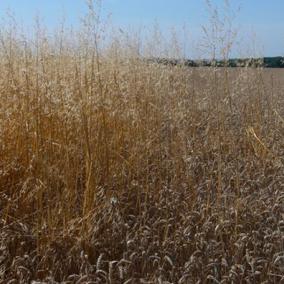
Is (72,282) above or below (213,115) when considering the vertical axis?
below

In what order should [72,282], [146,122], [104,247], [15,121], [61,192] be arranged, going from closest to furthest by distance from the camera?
[72,282]
[104,247]
[61,192]
[15,121]
[146,122]

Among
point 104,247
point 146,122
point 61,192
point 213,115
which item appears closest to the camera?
point 104,247

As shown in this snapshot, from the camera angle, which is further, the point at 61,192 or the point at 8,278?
the point at 61,192

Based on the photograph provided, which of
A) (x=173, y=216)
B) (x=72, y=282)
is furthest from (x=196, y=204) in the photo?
(x=72, y=282)

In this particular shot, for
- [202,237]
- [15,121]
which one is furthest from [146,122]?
[202,237]

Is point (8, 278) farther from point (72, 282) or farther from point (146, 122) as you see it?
point (146, 122)

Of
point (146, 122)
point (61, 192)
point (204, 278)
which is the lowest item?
point (204, 278)

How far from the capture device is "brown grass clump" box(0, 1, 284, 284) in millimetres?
2127

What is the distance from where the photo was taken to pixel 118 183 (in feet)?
9.34

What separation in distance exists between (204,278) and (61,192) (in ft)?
3.04

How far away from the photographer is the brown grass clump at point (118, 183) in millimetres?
2127

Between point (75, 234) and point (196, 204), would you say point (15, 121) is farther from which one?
point (196, 204)

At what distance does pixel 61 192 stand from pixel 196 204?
726mm

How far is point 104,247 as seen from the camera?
7.55 ft
